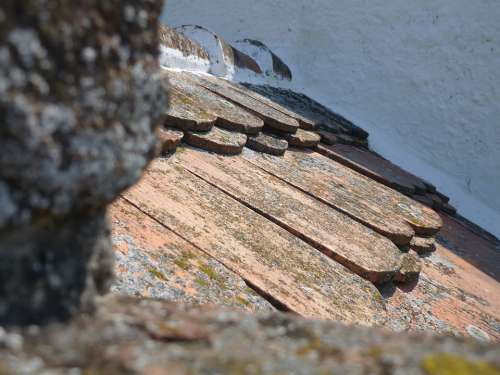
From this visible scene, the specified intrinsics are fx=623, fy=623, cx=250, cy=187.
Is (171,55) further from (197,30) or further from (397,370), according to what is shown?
(397,370)

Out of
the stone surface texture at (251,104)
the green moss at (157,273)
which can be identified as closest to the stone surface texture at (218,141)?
the stone surface texture at (251,104)

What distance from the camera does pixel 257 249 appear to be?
1.54 meters

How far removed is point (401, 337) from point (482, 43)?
3787 mm

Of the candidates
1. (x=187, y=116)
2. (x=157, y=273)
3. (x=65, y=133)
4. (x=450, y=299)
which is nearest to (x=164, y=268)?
(x=157, y=273)

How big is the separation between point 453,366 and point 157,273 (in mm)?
679

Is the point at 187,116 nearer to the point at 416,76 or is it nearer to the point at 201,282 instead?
the point at 201,282

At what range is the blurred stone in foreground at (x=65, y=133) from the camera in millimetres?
515

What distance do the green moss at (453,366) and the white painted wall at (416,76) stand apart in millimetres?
3339

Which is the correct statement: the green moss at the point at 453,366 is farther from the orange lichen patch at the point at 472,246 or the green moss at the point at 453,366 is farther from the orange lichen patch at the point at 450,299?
the orange lichen patch at the point at 472,246

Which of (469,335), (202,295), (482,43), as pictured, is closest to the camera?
(202,295)

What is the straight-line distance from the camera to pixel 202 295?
1.18m

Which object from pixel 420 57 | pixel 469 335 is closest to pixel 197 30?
pixel 420 57

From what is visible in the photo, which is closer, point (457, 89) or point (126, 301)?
point (126, 301)

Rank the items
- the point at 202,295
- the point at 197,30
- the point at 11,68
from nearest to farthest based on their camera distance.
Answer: the point at 11,68
the point at 202,295
the point at 197,30
